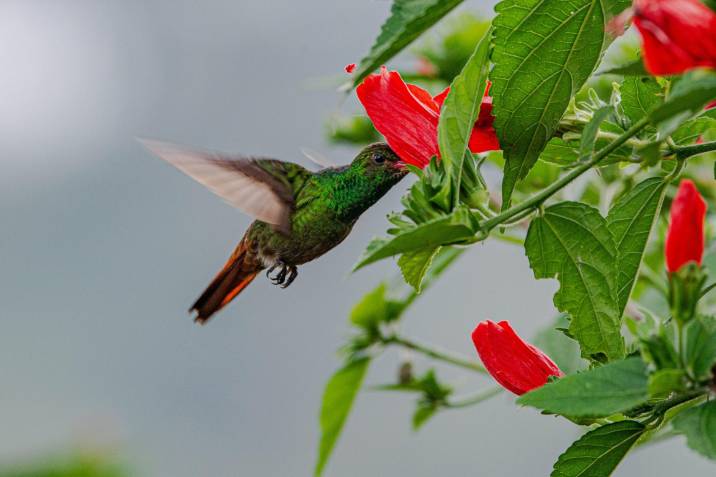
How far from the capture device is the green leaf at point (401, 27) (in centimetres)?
61

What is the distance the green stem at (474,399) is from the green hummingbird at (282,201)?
1.15 feet

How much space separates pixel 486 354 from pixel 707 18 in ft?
1.15

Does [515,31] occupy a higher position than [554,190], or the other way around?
[515,31]

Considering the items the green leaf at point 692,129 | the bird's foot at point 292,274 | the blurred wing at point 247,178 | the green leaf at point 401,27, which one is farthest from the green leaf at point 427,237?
the bird's foot at point 292,274

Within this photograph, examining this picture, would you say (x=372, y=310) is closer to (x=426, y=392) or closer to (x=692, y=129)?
(x=426, y=392)

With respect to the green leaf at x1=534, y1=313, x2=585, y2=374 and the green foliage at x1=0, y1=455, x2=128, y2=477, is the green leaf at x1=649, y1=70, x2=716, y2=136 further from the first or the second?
the green foliage at x1=0, y1=455, x2=128, y2=477

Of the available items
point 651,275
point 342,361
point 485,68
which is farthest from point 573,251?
point 342,361

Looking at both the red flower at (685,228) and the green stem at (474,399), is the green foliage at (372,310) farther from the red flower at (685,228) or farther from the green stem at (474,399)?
the red flower at (685,228)

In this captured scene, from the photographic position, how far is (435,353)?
1.53 metres

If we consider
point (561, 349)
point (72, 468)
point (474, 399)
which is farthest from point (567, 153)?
point (72, 468)

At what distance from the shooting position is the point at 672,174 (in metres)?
0.85

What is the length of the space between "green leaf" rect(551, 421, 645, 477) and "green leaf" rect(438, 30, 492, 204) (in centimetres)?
20

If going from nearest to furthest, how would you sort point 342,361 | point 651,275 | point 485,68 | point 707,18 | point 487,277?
point 707,18 → point 485,68 → point 651,275 → point 342,361 → point 487,277

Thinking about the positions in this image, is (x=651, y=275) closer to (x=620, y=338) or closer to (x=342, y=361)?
(x=342, y=361)
